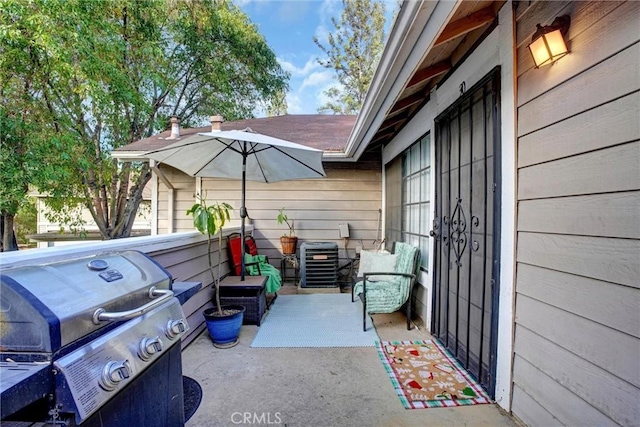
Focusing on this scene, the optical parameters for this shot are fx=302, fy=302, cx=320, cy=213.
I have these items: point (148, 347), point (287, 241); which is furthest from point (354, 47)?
point (148, 347)

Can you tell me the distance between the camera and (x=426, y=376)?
227cm

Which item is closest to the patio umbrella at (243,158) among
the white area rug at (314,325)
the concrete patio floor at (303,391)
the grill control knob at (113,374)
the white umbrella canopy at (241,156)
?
the white umbrella canopy at (241,156)

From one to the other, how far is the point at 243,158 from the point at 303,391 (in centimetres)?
243

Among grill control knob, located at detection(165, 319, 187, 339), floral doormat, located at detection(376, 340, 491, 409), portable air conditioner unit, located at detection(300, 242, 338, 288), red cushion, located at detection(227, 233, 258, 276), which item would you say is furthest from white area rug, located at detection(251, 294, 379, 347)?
grill control knob, located at detection(165, 319, 187, 339)

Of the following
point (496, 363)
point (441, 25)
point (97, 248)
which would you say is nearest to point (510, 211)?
point (496, 363)

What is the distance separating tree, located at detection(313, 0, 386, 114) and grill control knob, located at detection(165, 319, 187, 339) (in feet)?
38.6

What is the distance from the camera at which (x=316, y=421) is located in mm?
1807

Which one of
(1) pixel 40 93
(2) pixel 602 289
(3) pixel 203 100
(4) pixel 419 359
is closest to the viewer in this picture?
(2) pixel 602 289

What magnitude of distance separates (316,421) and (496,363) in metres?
1.18

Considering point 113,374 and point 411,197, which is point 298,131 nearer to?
point 411,197

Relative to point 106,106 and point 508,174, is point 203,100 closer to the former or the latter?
point 106,106

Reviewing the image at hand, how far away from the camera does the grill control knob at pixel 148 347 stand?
0.93m

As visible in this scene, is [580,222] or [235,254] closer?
[580,222]

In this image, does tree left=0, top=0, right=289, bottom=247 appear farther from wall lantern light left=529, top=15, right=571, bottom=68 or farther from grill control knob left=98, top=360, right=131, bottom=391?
wall lantern light left=529, top=15, right=571, bottom=68
